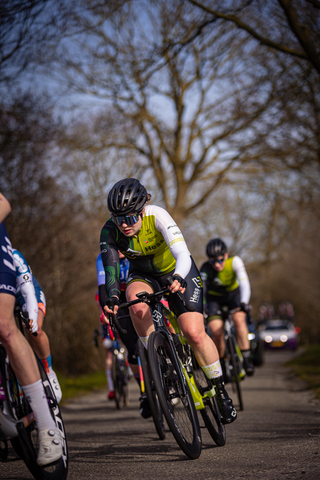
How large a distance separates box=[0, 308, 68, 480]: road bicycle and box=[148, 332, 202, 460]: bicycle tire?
736 millimetres

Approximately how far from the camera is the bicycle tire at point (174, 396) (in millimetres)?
3841

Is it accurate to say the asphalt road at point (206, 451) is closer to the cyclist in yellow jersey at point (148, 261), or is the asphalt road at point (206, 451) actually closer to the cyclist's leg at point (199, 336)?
the cyclist's leg at point (199, 336)

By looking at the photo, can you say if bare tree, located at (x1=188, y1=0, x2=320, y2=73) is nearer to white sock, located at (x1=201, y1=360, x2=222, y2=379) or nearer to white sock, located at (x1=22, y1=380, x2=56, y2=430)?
white sock, located at (x1=201, y1=360, x2=222, y2=379)

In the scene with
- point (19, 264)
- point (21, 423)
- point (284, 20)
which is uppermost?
point (284, 20)

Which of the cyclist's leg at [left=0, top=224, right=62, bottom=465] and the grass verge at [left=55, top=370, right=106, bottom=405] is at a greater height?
the cyclist's leg at [left=0, top=224, right=62, bottom=465]

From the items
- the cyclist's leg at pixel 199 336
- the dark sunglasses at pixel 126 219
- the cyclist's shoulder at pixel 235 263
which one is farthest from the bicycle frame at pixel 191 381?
the cyclist's shoulder at pixel 235 263

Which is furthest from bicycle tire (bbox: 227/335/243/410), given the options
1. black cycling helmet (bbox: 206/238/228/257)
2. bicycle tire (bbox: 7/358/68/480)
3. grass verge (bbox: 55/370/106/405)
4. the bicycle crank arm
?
the bicycle crank arm

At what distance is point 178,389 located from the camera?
419cm

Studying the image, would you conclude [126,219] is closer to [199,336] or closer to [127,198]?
[127,198]

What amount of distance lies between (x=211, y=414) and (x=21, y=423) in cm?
189

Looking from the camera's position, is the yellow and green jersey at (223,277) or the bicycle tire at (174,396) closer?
the bicycle tire at (174,396)

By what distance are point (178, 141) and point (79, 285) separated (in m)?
6.71

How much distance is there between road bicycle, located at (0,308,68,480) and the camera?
3242 millimetres

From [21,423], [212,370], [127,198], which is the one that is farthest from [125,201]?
[21,423]
